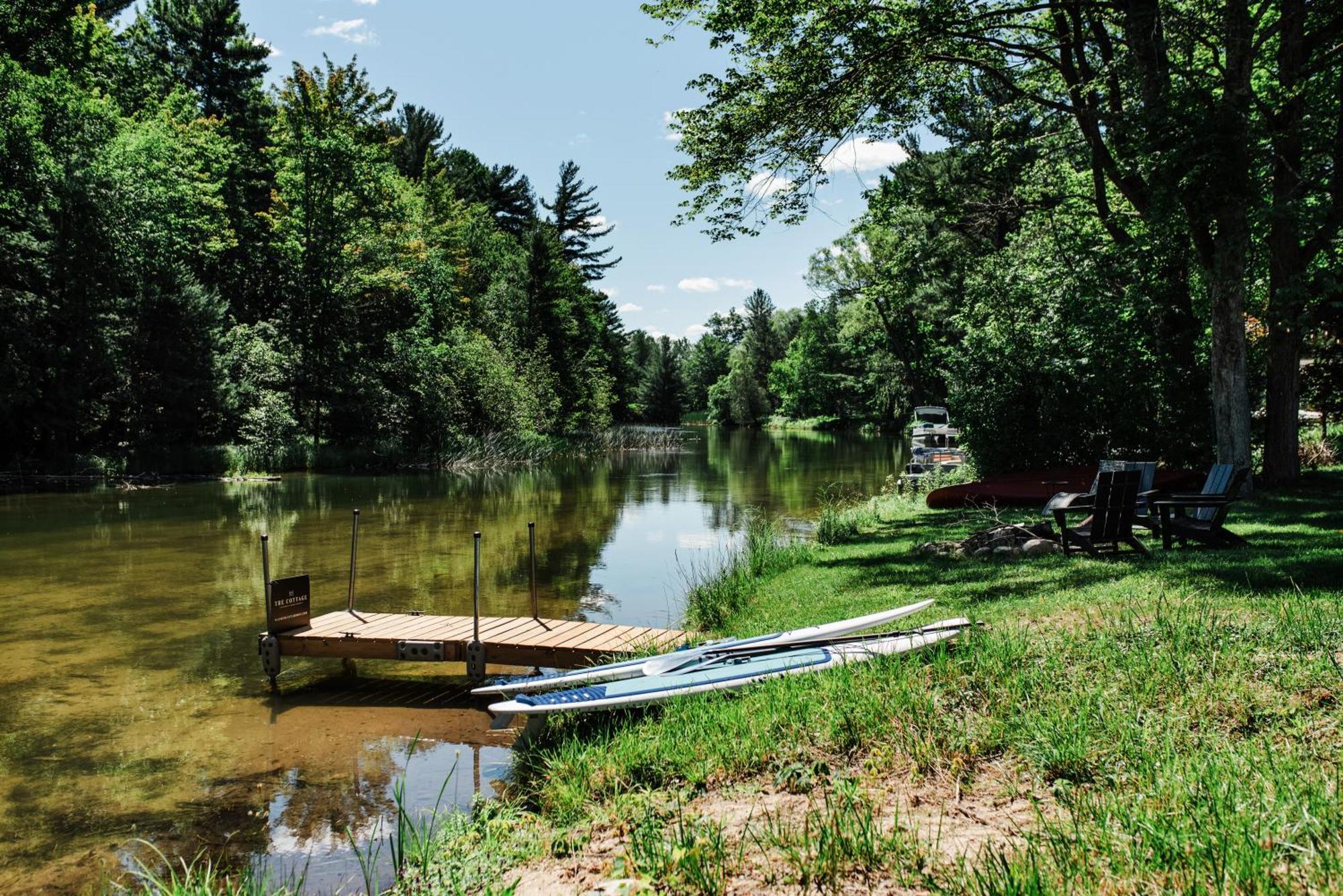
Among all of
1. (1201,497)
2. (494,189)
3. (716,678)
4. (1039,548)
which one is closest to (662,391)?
(494,189)

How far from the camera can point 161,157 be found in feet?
99.2

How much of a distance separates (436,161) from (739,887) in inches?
2344

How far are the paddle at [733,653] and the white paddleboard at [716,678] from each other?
0.08m

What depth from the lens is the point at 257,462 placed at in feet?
100

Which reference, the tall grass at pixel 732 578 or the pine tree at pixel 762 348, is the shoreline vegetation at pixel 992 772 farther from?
the pine tree at pixel 762 348

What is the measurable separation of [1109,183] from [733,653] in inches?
683

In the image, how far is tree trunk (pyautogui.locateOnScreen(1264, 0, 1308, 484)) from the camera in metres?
11.3

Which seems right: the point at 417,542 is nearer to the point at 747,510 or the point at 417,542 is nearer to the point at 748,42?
the point at 747,510

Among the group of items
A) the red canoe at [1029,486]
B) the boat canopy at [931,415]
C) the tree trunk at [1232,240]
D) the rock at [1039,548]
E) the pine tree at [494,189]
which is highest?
the pine tree at [494,189]

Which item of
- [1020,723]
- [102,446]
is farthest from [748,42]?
[102,446]

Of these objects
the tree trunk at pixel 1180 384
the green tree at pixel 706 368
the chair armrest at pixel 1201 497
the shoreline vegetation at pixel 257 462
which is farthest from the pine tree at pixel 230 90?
the green tree at pixel 706 368

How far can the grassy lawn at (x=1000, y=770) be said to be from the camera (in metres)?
2.73

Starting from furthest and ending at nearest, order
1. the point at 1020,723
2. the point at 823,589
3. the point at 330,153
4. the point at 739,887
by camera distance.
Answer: the point at 330,153 < the point at 823,589 < the point at 1020,723 < the point at 739,887

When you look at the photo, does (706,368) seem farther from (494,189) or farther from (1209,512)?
(1209,512)
